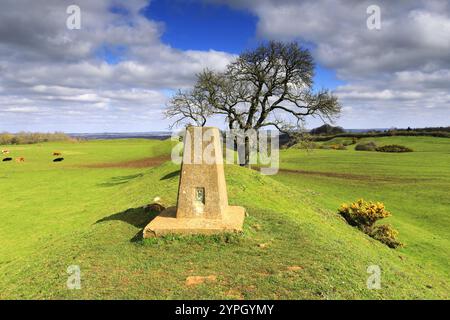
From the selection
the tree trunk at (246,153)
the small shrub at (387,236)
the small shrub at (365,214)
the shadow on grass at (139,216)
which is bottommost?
the small shrub at (387,236)

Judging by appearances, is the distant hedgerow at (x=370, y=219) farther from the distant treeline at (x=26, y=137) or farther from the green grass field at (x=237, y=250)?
the distant treeline at (x=26, y=137)

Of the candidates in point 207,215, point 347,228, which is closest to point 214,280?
point 207,215

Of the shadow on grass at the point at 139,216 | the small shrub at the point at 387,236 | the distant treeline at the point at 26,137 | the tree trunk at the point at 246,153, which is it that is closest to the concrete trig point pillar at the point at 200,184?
the shadow on grass at the point at 139,216

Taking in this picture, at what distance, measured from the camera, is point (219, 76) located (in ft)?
114

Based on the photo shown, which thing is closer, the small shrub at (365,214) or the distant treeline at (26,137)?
the small shrub at (365,214)

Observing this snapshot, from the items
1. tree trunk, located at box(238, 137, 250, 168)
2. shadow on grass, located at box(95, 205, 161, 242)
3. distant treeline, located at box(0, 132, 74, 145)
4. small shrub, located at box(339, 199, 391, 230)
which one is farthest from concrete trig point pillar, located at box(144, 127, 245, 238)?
distant treeline, located at box(0, 132, 74, 145)

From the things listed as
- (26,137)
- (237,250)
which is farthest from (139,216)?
(26,137)

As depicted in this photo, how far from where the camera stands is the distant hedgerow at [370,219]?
2064 centimetres

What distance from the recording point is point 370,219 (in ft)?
73.6

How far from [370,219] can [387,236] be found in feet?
6.64

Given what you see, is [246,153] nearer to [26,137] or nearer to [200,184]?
[200,184]

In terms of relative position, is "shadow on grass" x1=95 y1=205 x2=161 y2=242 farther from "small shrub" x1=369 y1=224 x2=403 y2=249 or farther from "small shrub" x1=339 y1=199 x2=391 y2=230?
"small shrub" x1=339 y1=199 x2=391 y2=230
